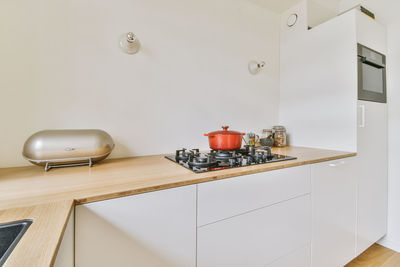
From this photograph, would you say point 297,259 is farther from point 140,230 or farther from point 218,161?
point 140,230

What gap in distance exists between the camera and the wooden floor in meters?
1.49

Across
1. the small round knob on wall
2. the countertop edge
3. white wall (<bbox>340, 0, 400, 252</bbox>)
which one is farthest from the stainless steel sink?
white wall (<bbox>340, 0, 400, 252</bbox>)

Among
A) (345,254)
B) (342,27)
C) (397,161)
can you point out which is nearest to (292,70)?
(342,27)

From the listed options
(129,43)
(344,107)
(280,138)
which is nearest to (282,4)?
(344,107)

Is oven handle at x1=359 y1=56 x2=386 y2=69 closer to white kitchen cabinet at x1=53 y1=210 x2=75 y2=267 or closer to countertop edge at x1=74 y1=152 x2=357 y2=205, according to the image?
countertop edge at x1=74 y1=152 x2=357 y2=205

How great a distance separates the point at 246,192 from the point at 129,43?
1144 mm

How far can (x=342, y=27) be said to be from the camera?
4.84 ft

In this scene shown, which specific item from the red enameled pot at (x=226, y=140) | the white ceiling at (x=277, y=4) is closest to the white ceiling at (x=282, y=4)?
the white ceiling at (x=277, y=4)

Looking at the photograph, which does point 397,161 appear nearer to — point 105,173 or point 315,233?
point 315,233

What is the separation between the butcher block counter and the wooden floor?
122 cm

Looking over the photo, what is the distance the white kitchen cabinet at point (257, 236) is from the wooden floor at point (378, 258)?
0.84 meters

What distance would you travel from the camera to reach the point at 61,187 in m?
0.65

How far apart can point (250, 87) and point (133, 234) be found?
61.8 inches

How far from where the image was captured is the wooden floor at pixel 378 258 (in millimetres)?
1491
